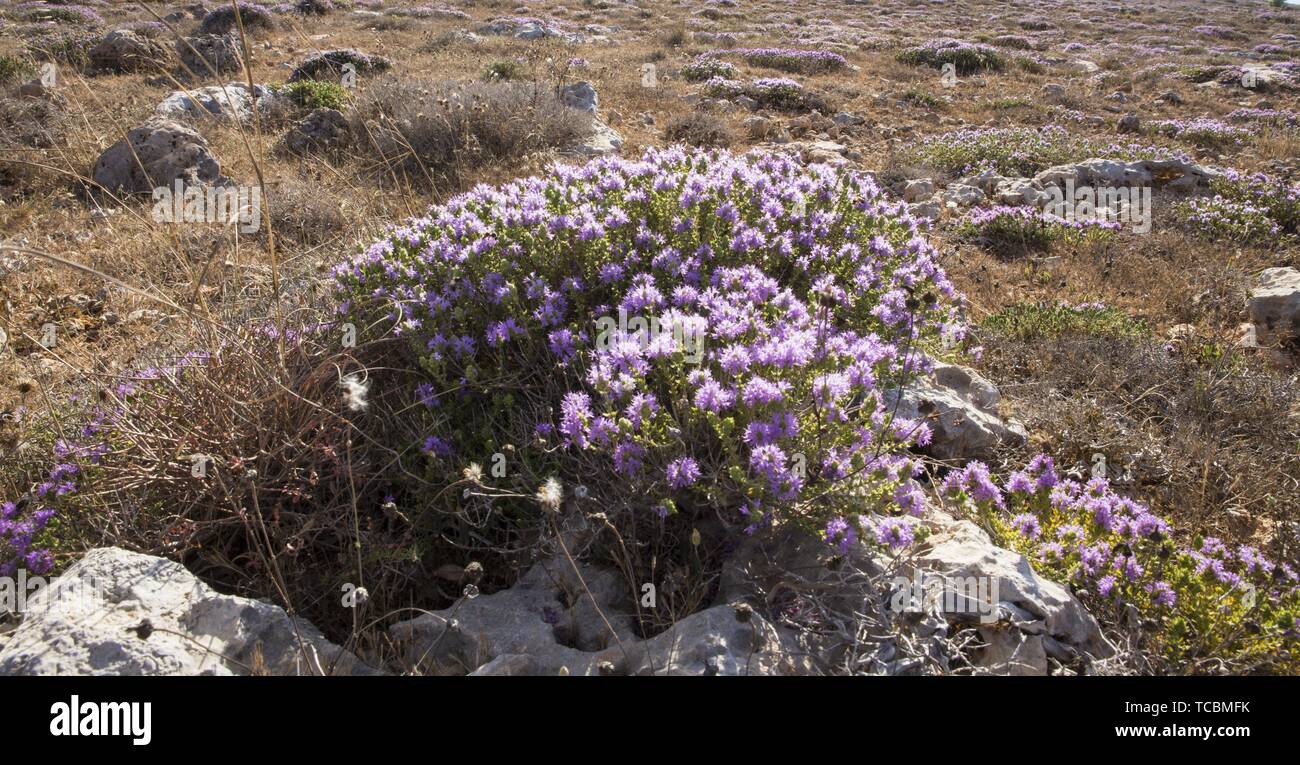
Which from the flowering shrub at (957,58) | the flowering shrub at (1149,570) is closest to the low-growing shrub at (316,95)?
the flowering shrub at (1149,570)

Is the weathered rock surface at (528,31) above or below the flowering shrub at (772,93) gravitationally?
above

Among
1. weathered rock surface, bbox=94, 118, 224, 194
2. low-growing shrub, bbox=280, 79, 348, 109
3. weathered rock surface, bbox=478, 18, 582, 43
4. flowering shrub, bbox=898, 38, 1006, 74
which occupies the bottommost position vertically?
weathered rock surface, bbox=94, 118, 224, 194

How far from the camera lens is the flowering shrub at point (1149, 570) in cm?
276

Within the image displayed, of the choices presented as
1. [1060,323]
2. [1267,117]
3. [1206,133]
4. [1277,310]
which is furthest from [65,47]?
[1267,117]

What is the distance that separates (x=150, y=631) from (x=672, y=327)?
2.15m

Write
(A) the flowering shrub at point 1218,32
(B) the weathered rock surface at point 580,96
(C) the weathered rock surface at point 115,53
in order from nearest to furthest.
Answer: (B) the weathered rock surface at point 580,96 → (C) the weathered rock surface at point 115,53 → (A) the flowering shrub at point 1218,32

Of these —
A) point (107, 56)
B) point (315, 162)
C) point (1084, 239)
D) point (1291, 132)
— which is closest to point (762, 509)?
point (1084, 239)

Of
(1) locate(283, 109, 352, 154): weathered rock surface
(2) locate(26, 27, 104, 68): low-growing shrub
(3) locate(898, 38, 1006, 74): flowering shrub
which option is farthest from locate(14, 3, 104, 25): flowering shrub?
(3) locate(898, 38, 1006, 74): flowering shrub

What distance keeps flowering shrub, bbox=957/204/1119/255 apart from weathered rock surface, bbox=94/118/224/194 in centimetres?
814

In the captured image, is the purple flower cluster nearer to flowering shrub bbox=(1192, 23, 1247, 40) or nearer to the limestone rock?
the limestone rock

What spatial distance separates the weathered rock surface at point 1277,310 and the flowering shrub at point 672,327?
299 cm

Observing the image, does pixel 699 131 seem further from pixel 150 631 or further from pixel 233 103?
pixel 150 631

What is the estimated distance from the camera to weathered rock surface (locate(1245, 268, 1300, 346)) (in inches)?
209

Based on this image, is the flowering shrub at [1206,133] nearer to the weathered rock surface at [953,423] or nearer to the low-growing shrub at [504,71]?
the weathered rock surface at [953,423]
